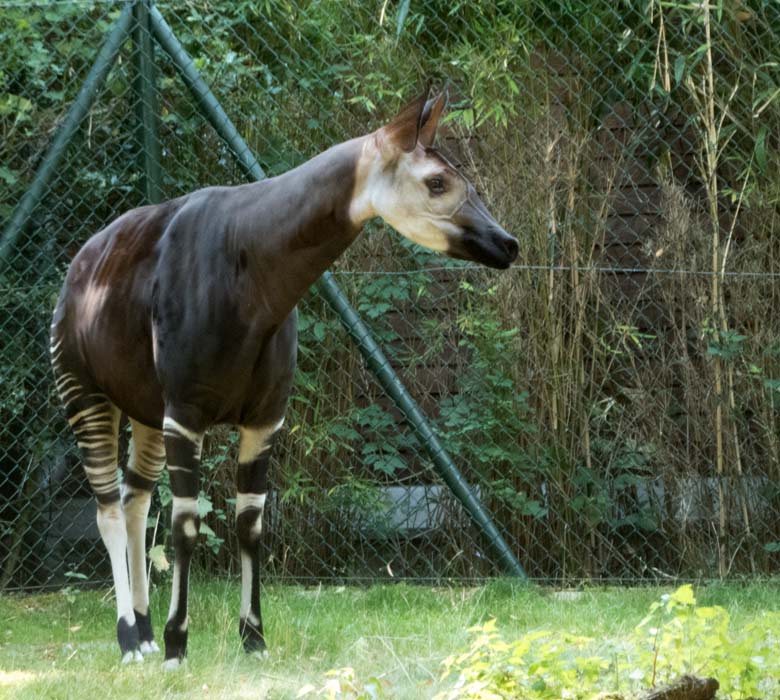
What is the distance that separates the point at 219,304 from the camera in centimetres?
370

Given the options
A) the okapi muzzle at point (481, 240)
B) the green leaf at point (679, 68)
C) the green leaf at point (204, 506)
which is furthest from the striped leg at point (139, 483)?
the green leaf at point (679, 68)

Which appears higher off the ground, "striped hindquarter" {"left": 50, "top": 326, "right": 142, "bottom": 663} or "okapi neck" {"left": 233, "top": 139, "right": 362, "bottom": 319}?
"okapi neck" {"left": 233, "top": 139, "right": 362, "bottom": 319}

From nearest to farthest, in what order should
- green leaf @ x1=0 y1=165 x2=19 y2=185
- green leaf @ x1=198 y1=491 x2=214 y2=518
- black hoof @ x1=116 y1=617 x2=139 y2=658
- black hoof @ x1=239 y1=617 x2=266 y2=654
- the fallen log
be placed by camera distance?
the fallen log, black hoof @ x1=239 y1=617 x2=266 y2=654, black hoof @ x1=116 y1=617 x2=139 y2=658, green leaf @ x1=198 y1=491 x2=214 y2=518, green leaf @ x1=0 y1=165 x2=19 y2=185

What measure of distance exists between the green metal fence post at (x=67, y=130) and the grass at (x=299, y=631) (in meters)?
1.52

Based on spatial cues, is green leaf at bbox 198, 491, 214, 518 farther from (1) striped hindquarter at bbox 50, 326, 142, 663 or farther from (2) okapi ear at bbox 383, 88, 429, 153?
(2) okapi ear at bbox 383, 88, 429, 153

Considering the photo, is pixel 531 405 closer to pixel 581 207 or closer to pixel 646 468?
pixel 646 468

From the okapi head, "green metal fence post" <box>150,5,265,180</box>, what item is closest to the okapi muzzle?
the okapi head

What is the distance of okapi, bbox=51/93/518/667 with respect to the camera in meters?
3.52

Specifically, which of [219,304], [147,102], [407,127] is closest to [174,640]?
[219,304]

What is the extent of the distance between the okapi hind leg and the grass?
382 millimetres

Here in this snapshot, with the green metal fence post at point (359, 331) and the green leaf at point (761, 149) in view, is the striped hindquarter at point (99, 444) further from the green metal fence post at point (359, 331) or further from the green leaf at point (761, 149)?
the green leaf at point (761, 149)

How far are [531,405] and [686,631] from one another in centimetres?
258

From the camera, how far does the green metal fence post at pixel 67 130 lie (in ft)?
16.7

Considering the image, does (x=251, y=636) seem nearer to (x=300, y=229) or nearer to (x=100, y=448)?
(x=100, y=448)
